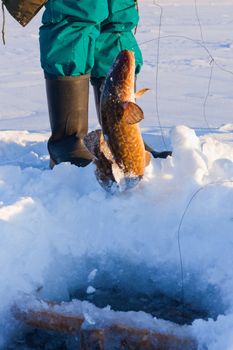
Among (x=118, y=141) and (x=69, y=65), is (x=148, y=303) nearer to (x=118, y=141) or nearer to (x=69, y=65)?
(x=118, y=141)

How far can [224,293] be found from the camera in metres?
1.81

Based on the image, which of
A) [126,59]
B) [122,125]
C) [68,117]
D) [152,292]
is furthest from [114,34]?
[152,292]

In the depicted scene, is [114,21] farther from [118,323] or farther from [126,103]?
[118,323]

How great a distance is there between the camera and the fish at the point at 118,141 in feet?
7.30

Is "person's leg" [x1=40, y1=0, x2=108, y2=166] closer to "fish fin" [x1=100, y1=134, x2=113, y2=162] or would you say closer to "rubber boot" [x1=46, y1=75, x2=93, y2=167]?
"rubber boot" [x1=46, y1=75, x2=93, y2=167]

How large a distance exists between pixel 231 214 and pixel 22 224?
764 mm

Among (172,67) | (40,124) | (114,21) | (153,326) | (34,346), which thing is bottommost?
(172,67)

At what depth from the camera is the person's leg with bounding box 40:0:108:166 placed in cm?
273

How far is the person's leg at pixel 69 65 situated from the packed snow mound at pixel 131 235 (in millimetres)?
589

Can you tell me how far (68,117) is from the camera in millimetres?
2893

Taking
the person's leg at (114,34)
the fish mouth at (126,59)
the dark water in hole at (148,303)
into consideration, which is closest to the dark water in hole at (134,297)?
the dark water in hole at (148,303)

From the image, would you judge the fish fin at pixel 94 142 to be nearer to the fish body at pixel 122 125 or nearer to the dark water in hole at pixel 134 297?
the fish body at pixel 122 125

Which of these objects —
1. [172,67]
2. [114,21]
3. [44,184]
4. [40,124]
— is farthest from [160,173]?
[172,67]

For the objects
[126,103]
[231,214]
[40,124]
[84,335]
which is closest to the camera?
[84,335]
